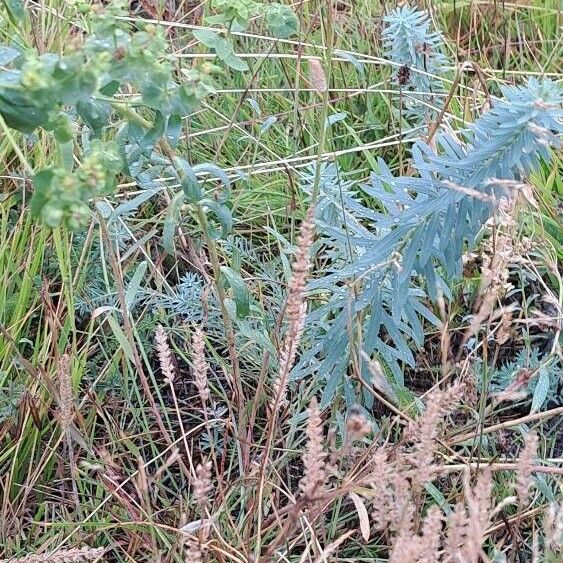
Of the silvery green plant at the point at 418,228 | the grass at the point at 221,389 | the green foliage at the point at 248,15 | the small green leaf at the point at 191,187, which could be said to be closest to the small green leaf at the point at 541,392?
the grass at the point at 221,389

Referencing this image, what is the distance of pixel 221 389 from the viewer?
158 centimetres

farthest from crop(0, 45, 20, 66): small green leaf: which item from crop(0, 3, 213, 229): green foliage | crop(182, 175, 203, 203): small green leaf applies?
crop(182, 175, 203, 203): small green leaf

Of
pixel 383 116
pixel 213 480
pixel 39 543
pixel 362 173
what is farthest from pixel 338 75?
pixel 39 543

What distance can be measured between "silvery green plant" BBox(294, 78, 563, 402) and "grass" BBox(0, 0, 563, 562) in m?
0.09

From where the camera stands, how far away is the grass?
129 centimetres

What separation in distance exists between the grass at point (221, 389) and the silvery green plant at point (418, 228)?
9 centimetres

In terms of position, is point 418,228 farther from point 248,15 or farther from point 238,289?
point 248,15

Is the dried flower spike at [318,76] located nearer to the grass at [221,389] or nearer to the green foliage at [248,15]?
the grass at [221,389]

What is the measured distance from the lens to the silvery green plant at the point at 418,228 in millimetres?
1205

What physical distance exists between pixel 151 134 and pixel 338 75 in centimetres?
109

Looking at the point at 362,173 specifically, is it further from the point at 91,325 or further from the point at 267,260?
the point at 91,325

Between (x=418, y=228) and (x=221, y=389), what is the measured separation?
500 millimetres

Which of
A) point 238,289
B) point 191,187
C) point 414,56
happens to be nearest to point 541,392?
point 238,289

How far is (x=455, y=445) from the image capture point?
1.46 metres
